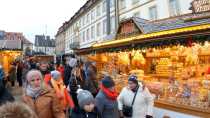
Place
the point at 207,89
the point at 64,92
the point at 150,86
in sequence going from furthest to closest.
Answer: the point at 150,86 → the point at 207,89 → the point at 64,92

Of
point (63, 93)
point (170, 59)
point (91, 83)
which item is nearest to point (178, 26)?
point (170, 59)

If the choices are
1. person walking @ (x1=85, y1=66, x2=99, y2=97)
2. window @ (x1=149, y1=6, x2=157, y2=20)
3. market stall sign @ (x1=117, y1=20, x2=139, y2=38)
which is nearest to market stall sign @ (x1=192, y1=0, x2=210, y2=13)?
market stall sign @ (x1=117, y1=20, x2=139, y2=38)

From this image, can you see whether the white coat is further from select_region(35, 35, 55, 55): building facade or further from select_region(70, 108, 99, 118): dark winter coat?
select_region(35, 35, 55, 55): building facade

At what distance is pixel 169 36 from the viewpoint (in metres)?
8.04

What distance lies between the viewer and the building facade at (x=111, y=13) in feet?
67.4

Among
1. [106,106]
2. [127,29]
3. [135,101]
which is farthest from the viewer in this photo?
[127,29]

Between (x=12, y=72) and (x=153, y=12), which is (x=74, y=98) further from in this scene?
(x=153, y=12)

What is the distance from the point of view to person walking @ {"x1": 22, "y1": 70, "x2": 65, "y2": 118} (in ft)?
14.1

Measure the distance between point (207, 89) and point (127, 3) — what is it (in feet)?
67.4

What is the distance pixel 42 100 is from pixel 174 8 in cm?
1705

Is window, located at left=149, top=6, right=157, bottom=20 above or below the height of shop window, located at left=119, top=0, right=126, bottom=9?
below

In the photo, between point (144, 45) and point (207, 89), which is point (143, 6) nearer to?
point (144, 45)

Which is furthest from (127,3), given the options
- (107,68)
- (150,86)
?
(150,86)

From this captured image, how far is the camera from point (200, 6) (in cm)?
888
